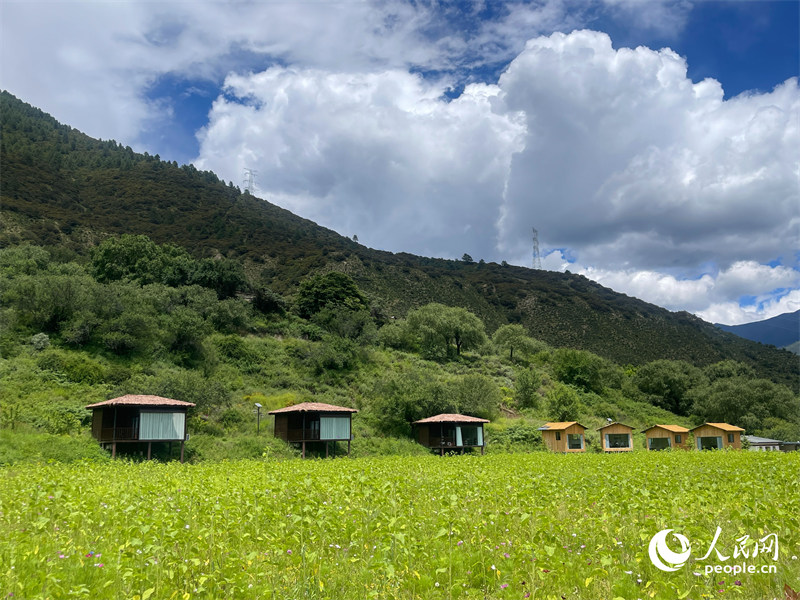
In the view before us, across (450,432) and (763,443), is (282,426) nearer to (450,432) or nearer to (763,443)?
(450,432)

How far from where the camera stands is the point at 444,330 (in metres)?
67.8

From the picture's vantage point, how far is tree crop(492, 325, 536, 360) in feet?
250

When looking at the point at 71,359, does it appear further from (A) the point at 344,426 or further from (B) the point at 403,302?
(B) the point at 403,302

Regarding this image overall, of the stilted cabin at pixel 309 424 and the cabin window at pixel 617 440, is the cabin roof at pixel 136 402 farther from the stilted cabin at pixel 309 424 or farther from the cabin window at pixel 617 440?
the cabin window at pixel 617 440

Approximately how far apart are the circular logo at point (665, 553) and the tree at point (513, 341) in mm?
70203

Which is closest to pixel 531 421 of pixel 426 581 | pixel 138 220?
pixel 426 581

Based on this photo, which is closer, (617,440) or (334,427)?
(334,427)

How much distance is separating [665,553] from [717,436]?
152 ft

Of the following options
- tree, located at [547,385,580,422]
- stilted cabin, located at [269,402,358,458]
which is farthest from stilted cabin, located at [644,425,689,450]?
stilted cabin, located at [269,402,358,458]

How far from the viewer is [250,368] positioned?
45.9 metres

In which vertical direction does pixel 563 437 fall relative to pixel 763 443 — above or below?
above

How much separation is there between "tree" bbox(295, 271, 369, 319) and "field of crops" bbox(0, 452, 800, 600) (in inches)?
2239

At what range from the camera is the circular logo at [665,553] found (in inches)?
222

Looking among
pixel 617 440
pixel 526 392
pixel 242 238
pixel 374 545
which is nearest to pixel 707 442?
pixel 617 440
